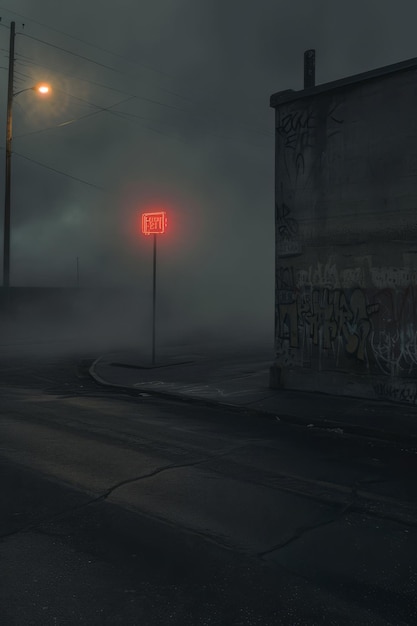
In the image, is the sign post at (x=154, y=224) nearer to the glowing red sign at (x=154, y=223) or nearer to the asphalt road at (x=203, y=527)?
the glowing red sign at (x=154, y=223)

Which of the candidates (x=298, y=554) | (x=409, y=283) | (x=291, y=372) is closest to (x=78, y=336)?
(x=291, y=372)

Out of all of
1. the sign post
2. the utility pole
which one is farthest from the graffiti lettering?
the sign post

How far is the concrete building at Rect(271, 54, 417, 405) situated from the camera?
1034 cm

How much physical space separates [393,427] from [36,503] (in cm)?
556

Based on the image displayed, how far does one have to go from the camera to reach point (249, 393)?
11.8m

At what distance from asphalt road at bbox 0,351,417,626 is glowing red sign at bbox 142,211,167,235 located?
8042mm

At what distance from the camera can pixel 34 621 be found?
3.34 metres

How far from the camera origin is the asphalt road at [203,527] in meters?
3.56

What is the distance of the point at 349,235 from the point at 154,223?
21.1 feet

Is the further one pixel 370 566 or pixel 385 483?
Result: pixel 385 483

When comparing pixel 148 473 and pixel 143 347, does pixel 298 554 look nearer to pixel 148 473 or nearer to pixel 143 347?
pixel 148 473

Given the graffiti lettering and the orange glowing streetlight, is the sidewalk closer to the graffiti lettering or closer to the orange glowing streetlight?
the graffiti lettering

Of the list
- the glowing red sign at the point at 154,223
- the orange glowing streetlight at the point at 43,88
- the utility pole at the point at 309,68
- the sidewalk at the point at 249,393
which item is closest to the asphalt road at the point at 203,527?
the sidewalk at the point at 249,393

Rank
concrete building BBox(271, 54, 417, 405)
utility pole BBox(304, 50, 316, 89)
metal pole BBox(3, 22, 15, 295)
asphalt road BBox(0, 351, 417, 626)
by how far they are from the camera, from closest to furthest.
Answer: asphalt road BBox(0, 351, 417, 626) → concrete building BBox(271, 54, 417, 405) → utility pole BBox(304, 50, 316, 89) → metal pole BBox(3, 22, 15, 295)
